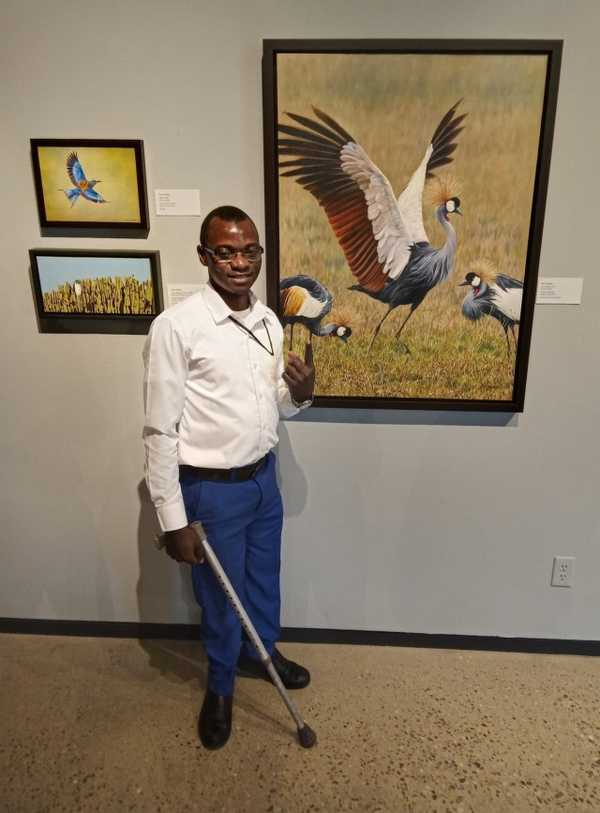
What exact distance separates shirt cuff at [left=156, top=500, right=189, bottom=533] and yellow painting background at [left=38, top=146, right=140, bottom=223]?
0.89 meters

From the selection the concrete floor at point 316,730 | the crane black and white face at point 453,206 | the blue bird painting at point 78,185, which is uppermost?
the blue bird painting at point 78,185

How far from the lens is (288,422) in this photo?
1.83 meters

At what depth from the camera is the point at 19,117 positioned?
1609 millimetres

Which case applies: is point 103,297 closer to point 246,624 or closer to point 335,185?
point 335,185

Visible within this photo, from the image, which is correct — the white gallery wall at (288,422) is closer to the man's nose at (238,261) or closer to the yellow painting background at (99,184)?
the yellow painting background at (99,184)

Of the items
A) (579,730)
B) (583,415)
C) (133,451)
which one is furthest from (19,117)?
(579,730)

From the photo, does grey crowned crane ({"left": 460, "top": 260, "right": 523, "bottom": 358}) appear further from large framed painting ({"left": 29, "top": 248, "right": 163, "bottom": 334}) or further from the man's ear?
large framed painting ({"left": 29, "top": 248, "right": 163, "bottom": 334})

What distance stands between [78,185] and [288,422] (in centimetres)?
99

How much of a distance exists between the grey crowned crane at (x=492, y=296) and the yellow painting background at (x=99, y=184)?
106cm

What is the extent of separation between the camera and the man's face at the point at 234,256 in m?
1.36

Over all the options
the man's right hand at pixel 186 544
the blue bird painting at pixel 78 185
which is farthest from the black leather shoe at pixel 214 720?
the blue bird painting at pixel 78 185

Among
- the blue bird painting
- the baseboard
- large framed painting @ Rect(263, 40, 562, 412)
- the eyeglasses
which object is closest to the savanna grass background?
large framed painting @ Rect(263, 40, 562, 412)

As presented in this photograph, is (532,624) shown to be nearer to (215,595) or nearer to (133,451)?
(215,595)

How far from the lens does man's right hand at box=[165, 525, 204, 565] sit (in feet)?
4.73
